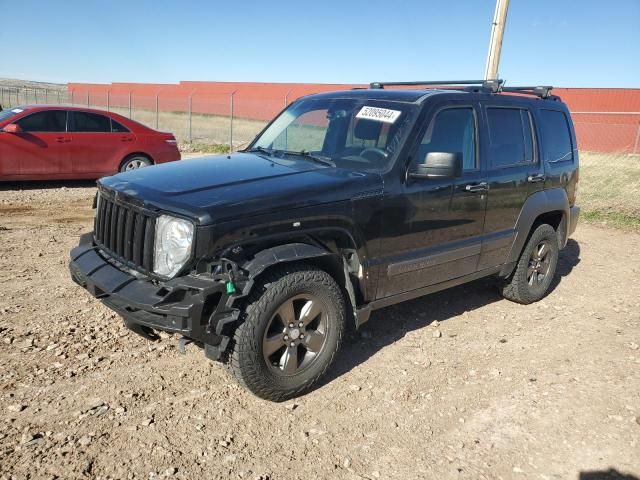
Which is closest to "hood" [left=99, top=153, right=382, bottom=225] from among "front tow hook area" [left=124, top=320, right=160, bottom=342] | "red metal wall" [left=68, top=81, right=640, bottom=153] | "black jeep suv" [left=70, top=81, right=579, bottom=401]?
"black jeep suv" [left=70, top=81, right=579, bottom=401]

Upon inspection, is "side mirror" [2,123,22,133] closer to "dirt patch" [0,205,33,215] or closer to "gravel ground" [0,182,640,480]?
"dirt patch" [0,205,33,215]

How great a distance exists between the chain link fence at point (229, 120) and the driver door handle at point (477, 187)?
337 inches

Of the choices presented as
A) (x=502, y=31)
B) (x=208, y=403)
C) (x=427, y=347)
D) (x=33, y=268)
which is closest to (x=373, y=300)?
(x=427, y=347)

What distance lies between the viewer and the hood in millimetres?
3154

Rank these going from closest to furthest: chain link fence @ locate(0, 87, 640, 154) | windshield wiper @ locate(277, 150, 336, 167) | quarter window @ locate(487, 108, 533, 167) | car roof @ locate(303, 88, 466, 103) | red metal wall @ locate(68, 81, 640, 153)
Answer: windshield wiper @ locate(277, 150, 336, 167) < car roof @ locate(303, 88, 466, 103) < quarter window @ locate(487, 108, 533, 167) < chain link fence @ locate(0, 87, 640, 154) < red metal wall @ locate(68, 81, 640, 153)

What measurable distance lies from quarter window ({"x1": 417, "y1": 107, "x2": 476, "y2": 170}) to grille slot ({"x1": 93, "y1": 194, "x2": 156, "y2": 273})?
203 cm

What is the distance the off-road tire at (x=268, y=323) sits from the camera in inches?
126

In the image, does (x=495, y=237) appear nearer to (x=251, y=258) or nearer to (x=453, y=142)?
(x=453, y=142)

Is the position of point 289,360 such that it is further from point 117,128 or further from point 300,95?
point 300,95

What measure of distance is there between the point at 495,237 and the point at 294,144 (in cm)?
197

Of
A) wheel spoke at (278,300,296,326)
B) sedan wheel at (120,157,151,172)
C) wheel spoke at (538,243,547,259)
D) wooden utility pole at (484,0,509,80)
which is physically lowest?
wheel spoke at (278,300,296,326)

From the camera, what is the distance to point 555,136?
5.56 metres

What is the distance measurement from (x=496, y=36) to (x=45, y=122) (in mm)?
8302

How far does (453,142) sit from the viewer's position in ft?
14.4
